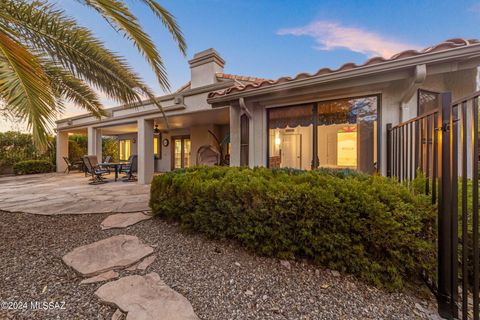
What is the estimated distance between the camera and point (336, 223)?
6.67 ft

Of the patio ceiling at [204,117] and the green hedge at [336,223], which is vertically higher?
the patio ceiling at [204,117]

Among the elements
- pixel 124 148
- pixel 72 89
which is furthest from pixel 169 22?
pixel 124 148

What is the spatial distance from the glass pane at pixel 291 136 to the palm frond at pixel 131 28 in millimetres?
2589

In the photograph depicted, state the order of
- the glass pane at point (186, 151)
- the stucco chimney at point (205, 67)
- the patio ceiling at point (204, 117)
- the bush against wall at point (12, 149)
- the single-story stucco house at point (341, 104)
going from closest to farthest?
the single-story stucco house at point (341, 104) → the stucco chimney at point (205, 67) → the patio ceiling at point (204, 117) → the glass pane at point (186, 151) → the bush against wall at point (12, 149)

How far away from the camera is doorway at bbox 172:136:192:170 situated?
12179 mm

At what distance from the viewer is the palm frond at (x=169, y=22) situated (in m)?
3.18

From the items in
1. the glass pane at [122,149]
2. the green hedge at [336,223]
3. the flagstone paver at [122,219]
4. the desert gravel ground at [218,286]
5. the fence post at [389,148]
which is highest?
the glass pane at [122,149]

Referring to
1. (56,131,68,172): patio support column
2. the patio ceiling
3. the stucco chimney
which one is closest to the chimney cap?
the stucco chimney

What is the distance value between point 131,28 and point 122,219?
3099 millimetres

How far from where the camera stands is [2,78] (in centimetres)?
201

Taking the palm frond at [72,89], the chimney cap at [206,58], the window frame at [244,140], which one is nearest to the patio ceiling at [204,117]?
the chimney cap at [206,58]

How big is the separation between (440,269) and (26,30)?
5.62 meters

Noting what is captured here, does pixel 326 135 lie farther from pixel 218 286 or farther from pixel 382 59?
pixel 218 286

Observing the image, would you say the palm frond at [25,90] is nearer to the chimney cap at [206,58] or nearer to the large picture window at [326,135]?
the large picture window at [326,135]
